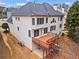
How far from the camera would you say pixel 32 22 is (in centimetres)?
2125

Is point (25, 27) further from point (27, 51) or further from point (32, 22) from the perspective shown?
point (27, 51)

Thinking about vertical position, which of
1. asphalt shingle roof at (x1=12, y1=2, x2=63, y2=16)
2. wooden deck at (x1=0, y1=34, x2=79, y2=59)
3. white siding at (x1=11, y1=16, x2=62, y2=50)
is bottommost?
wooden deck at (x1=0, y1=34, x2=79, y2=59)

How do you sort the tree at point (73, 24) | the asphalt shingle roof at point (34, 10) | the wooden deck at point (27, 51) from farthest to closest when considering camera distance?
the tree at point (73, 24), the asphalt shingle roof at point (34, 10), the wooden deck at point (27, 51)

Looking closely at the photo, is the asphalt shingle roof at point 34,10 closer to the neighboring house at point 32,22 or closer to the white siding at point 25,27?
the neighboring house at point 32,22

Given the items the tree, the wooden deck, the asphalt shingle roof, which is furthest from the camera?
the tree

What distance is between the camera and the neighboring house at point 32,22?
21.5 m

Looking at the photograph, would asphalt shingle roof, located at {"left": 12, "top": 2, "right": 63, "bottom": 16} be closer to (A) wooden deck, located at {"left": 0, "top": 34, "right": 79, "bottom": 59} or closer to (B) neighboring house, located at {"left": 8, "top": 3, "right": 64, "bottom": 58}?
(B) neighboring house, located at {"left": 8, "top": 3, "right": 64, "bottom": 58}

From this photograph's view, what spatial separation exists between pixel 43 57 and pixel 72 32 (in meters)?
6.83

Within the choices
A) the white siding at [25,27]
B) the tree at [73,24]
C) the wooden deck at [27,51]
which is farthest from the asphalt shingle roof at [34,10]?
the wooden deck at [27,51]

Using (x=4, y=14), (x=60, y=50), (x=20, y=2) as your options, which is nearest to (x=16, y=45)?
(x=60, y=50)

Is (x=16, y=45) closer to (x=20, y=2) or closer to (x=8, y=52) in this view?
(x=8, y=52)

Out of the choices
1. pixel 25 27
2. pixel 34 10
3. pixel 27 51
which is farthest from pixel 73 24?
pixel 27 51

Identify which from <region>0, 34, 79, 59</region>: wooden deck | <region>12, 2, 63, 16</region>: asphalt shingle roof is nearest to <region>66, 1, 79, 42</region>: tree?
<region>0, 34, 79, 59</region>: wooden deck

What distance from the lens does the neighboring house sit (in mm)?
21469
